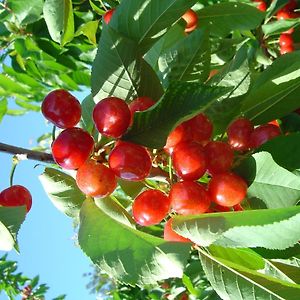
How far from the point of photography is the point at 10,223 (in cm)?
90

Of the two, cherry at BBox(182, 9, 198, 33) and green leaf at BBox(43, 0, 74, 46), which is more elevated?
green leaf at BBox(43, 0, 74, 46)

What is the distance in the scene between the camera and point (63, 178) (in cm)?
110

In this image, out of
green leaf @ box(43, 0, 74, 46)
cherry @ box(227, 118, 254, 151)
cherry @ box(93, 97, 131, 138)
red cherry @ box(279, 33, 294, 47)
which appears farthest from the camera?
red cherry @ box(279, 33, 294, 47)

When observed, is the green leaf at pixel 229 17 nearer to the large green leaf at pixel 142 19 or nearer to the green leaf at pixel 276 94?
the green leaf at pixel 276 94

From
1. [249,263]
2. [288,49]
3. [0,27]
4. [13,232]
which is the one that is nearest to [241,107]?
[249,263]

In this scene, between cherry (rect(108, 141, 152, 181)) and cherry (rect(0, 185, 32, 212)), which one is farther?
cherry (rect(0, 185, 32, 212))

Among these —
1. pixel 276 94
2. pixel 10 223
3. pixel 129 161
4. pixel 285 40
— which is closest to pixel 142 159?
pixel 129 161

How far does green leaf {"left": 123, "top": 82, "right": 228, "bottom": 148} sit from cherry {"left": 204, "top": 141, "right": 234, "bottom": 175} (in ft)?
0.35

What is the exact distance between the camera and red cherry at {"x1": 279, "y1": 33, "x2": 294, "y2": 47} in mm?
1854

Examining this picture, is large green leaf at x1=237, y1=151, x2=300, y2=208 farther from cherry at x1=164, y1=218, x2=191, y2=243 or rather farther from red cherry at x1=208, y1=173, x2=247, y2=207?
cherry at x1=164, y1=218, x2=191, y2=243

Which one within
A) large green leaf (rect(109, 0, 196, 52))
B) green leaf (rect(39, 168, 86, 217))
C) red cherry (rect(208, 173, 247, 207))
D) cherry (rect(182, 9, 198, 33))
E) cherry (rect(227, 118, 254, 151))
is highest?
large green leaf (rect(109, 0, 196, 52))

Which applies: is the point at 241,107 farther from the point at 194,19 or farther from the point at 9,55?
the point at 9,55

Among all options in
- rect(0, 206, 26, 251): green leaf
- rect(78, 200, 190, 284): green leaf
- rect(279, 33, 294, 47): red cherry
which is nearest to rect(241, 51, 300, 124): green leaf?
rect(78, 200, 190, 284): green leaf

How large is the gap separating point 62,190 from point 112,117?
29 cm
